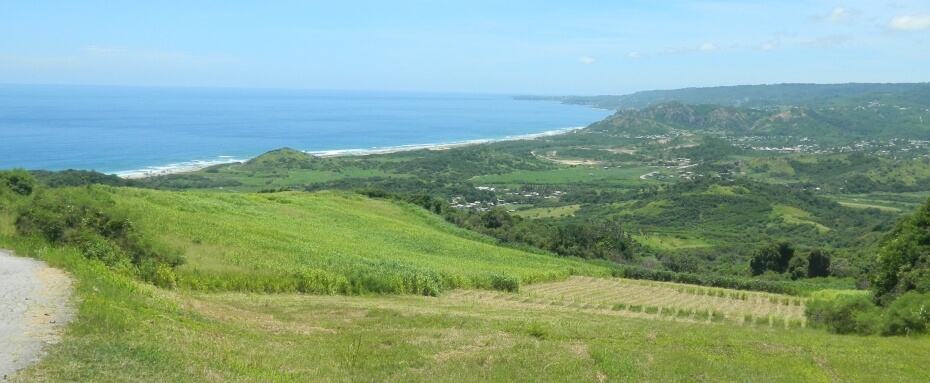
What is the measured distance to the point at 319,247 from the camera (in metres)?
37.3

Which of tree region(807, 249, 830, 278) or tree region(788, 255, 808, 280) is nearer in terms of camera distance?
tree region(807, 249, 830, 278)

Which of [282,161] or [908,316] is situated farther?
[282,161]

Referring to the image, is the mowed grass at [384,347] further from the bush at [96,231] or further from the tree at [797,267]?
the tree at [797,267]

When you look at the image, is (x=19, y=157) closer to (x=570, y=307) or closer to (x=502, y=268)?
(x=502, y=268)

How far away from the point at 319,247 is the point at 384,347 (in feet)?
77.5

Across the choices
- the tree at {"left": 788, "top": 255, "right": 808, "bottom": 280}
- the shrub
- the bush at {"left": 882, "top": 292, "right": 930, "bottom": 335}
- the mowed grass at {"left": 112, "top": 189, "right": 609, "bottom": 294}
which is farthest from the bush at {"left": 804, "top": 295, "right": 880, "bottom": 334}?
the tree at {"left": 788, "top": 255, "right": 808, "bottom": 280}

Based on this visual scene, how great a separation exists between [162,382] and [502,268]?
36.6 m

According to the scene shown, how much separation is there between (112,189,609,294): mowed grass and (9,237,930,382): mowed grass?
486 centimetres

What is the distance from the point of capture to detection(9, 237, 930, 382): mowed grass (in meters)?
11.1

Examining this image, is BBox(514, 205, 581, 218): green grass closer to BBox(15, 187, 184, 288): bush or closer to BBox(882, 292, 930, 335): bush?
BBox(882, 292, 930, 335): bush

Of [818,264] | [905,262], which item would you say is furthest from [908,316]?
[818,264]

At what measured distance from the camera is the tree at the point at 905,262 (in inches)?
969

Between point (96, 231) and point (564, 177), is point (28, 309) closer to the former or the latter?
point (96, 231)

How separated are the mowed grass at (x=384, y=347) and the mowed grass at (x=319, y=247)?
4859 millimetres
